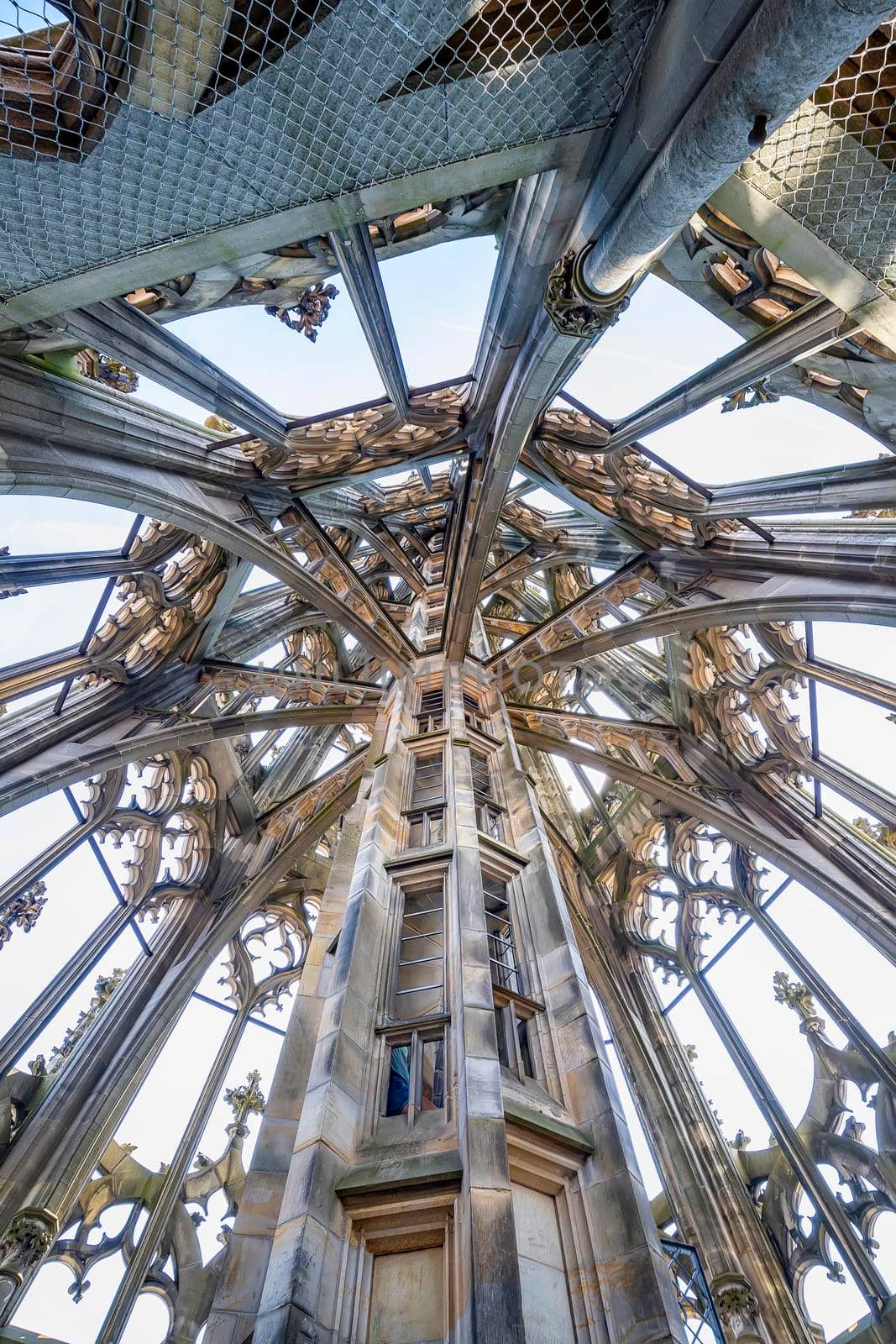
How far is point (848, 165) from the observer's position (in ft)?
13.4

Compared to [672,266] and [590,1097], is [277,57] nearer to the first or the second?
[672,266]

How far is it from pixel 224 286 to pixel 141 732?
5.16 metres

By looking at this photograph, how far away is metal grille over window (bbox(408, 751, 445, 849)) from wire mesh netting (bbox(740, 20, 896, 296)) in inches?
187

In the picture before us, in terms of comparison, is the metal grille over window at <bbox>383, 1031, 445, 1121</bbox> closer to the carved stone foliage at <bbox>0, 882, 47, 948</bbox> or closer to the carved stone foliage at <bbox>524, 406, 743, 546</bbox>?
the carved stone foliage at <bbox>0, 882, 47, 948</bbox>

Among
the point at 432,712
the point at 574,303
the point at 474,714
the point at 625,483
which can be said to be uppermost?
the point at 625,483

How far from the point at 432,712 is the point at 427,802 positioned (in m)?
2.79

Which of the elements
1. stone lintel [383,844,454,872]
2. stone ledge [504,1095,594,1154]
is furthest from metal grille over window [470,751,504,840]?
stone ledge [504,1095,594,1154]

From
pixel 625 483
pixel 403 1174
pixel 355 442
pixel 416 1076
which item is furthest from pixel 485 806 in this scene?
pixel 625 483

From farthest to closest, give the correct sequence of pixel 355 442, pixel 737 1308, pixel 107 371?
pixel 355 442 → pixel 737 1308 → pixel 107 371

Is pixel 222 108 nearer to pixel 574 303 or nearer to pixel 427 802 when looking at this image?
pixel 574 303

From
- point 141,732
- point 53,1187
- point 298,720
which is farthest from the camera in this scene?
point 298,720

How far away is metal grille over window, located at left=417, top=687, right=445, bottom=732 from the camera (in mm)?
9742

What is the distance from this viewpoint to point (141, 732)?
948cm

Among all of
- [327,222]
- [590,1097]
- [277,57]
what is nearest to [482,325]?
[327,222]
